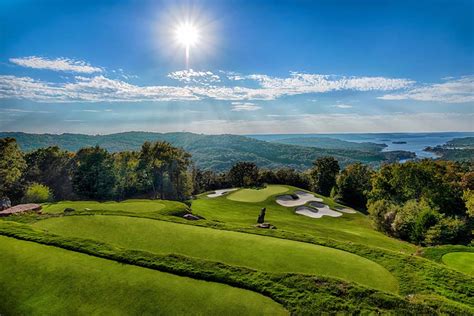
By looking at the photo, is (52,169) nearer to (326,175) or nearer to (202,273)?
(202,273)

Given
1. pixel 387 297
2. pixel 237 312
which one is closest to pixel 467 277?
pixel 387 297

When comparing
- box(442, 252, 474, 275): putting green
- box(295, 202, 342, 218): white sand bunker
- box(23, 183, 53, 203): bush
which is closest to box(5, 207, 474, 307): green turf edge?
box(442, 252, 474, 275): putting green

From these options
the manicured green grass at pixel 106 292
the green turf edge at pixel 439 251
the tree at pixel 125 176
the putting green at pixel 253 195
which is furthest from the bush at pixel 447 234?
the tree at pixel 125 176

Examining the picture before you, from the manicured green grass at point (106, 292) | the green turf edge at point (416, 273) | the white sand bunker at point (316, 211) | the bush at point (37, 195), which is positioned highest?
the manicured green grass at point (106, 292)

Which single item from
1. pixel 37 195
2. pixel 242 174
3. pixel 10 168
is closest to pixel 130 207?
pixel 37 195

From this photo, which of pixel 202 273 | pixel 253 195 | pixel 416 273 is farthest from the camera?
pixel 253 195

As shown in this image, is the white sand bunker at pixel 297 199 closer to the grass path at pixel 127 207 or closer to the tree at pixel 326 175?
the tree at pixel 326 175

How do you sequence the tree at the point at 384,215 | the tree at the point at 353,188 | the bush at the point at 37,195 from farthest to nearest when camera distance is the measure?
the tree at the point at 353,188
the bush at the point at 37,195
the tree at the point at 384,215
